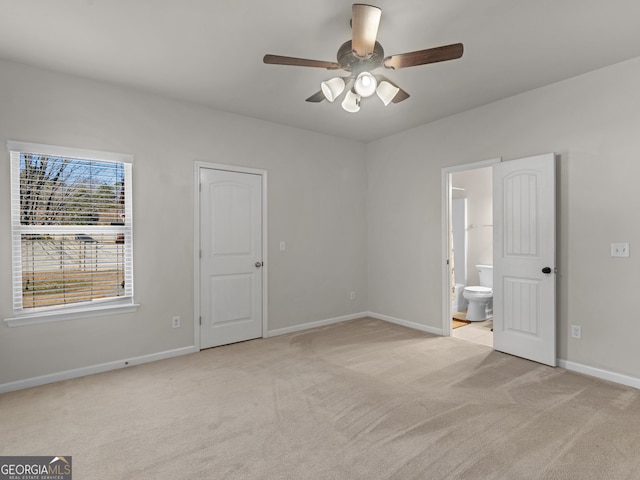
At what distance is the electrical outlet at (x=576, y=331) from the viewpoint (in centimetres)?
315

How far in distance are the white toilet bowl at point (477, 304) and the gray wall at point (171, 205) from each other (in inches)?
58.6

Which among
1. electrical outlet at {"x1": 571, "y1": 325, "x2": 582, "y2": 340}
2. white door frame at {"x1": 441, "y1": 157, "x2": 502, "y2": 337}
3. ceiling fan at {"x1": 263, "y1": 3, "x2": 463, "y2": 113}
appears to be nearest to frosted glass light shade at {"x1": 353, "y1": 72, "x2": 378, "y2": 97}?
ceiling fan at {"x1": 263, "y1": 3, "x2": 463, "y2": 113}

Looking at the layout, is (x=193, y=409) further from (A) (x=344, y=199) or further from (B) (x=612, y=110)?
(B) (x=612, y=110)

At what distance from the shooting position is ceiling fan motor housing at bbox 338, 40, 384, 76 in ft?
7.48

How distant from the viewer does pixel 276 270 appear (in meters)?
4.40

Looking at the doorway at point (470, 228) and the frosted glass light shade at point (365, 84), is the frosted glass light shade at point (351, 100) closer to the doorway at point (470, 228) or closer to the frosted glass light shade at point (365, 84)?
the frosted glass light shade at point (365, 84)

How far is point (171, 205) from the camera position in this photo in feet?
11.9

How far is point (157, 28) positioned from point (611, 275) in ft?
13.1

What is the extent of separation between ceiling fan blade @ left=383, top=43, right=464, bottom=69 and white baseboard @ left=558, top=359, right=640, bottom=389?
2861 millimetres

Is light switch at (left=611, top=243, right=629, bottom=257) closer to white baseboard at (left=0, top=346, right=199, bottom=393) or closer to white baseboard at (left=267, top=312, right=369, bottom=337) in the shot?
white baseboard at (left=267, top=312, right=369, bottom=337)

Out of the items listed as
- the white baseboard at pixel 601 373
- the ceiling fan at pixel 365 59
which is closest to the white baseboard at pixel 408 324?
the white baseboard at pixel 601 373

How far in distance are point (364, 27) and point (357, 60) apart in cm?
36

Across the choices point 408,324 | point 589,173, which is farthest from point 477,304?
point 589,173

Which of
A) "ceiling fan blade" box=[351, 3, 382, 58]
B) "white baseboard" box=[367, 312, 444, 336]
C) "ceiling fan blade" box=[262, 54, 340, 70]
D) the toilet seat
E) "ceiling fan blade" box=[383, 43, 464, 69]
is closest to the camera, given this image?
"ceiling fan blade" box=[351, 3, 382, 58]
